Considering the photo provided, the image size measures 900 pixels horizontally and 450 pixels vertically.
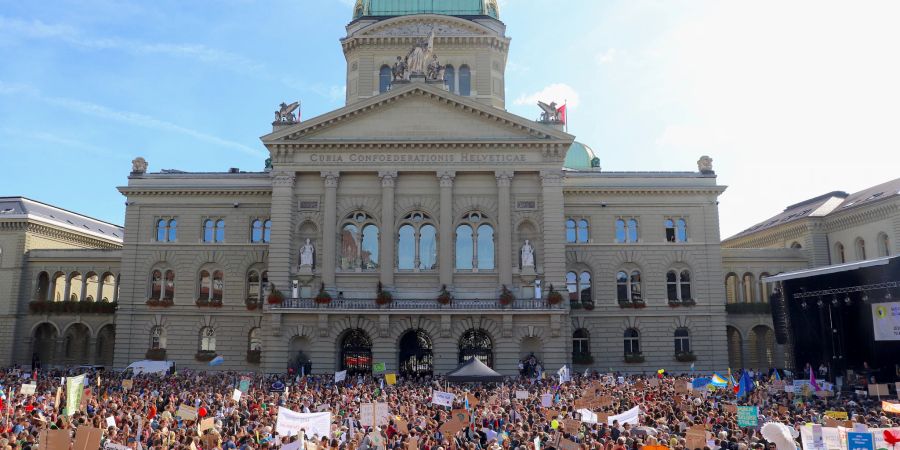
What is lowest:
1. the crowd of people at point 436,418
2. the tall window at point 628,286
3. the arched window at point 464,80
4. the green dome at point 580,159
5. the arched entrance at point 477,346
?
the crowd of people at point 436,418

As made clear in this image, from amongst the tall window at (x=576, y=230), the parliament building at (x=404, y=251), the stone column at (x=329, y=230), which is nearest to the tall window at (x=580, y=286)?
the parliament building at (x=404, y=251)

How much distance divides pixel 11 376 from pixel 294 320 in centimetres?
1577

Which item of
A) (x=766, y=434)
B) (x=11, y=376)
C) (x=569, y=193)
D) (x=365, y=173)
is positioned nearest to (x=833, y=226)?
(x=569, y=193)

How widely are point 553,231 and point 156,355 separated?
98.0ft

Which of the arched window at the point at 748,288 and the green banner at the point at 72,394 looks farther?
the arched window at the point at 748,288

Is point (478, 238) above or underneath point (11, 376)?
above

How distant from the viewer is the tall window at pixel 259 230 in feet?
181

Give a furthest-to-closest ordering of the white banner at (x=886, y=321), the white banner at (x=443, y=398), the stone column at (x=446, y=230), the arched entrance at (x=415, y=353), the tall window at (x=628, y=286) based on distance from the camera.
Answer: the tall window at (x=628, y=286) → the stone column at (x=446, y=230) → the arched entrance at (x=415, y=353) → the white banner at (x=886, y=321) → the white banner at (x=443, y=398)

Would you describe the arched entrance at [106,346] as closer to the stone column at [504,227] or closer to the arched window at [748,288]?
the stone column at [504,227]

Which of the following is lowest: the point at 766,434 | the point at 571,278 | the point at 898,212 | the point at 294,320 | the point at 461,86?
the point at 766,434

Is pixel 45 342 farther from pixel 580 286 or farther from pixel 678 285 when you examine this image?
pixel 678 285

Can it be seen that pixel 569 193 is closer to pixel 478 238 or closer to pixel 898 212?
pixel 478 238

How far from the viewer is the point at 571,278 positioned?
54.8 meters

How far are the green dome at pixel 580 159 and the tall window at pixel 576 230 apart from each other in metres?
18.0
